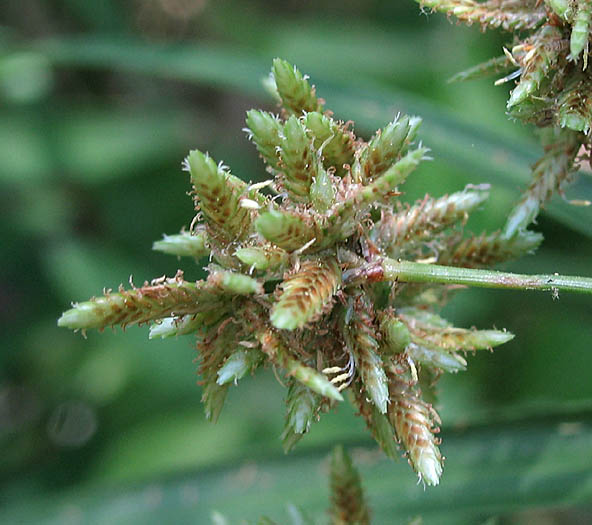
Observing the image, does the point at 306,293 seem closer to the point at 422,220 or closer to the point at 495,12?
the point at 422,220

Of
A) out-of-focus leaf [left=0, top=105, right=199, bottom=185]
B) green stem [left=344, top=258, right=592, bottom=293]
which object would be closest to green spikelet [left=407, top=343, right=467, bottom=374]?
green stem [left=344, top=258, right=592, bottom=293]

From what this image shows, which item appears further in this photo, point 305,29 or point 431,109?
point 305,29

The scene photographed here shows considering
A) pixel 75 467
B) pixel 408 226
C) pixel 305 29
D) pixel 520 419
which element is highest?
pixel 305 29

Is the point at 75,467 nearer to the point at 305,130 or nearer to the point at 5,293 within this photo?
the point at 5,293

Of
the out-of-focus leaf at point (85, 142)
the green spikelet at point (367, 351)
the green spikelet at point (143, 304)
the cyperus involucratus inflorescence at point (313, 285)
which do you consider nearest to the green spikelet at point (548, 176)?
the cyperus involucratus inflorescence at point (313, 285)

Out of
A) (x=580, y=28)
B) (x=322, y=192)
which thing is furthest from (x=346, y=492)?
(x=580, y=28)

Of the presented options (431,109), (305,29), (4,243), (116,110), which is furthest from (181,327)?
(305,29)

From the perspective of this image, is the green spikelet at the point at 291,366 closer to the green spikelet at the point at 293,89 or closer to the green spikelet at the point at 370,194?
the green spikelet at the point at 370,194
